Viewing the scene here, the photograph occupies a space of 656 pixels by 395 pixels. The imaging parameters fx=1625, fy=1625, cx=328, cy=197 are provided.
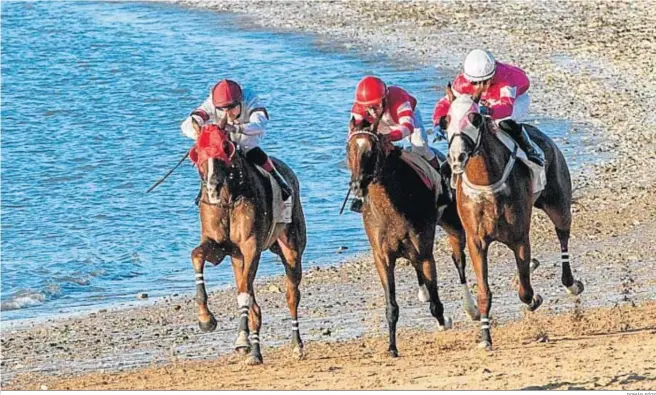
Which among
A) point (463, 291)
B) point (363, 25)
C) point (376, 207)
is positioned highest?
point (376, 207)

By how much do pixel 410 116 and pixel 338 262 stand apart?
503 centimetres

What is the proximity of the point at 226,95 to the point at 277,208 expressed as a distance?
3.36 feet

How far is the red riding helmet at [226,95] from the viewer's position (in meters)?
13.2

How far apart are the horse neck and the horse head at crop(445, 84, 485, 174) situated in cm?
13

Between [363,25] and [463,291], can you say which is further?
[363,25]

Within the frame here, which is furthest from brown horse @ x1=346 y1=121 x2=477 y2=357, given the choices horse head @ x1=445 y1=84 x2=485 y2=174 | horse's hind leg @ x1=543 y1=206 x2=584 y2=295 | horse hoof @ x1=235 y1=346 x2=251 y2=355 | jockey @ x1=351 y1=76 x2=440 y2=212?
horse's hind leg @ x1=543 y1=206 x2=584 y2=295

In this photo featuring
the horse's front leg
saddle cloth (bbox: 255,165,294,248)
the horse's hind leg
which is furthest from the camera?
the horse's hind leg

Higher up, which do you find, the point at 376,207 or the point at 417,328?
the point at 376,207

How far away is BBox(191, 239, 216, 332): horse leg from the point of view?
508 inches

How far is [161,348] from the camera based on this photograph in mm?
14523

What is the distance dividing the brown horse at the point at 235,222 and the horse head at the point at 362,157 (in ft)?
3.25

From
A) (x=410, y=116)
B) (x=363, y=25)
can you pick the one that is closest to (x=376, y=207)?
(x=410, y=116)

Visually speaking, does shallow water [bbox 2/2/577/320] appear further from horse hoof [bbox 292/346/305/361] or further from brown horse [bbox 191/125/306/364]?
brown horse [bbox 191/125/306/364]

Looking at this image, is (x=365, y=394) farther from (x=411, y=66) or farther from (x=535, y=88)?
(x=411, y=66)
